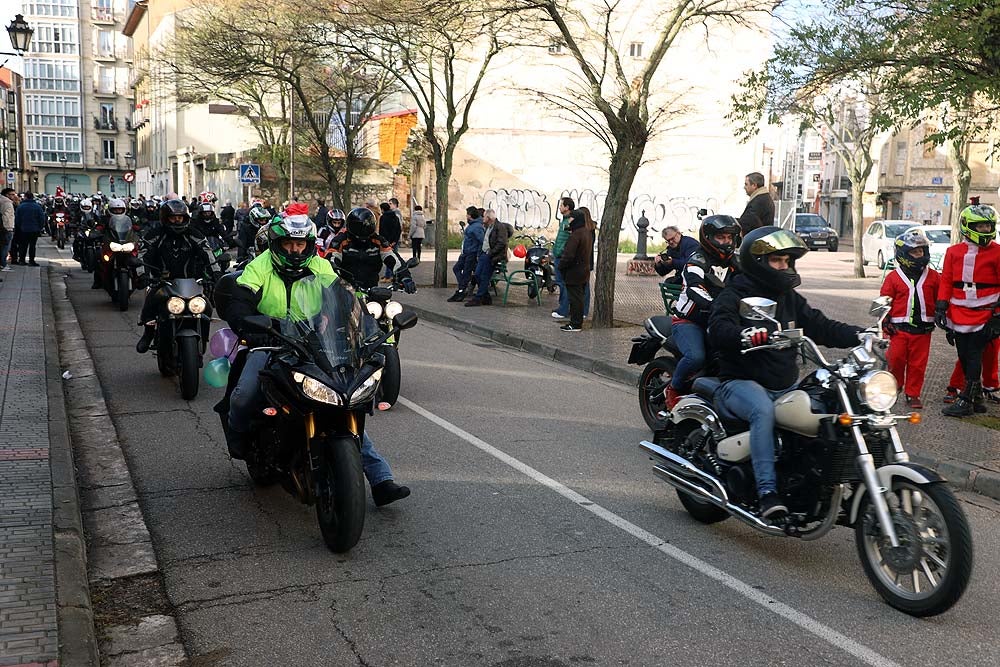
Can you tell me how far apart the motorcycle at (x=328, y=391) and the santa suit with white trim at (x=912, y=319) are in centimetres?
559

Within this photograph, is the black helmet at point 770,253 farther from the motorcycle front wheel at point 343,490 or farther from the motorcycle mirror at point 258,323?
the motorcycle mirror at point 258,323

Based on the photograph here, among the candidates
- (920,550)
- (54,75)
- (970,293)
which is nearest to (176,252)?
(970,293)

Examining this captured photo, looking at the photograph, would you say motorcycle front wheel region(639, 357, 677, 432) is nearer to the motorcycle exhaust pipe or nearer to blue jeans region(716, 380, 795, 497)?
the motorcycle exhaust pipe

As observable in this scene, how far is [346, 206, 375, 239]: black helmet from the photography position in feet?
34.0

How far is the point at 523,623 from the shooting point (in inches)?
171

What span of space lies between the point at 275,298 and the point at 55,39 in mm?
107013

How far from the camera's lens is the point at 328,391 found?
4762 millimetres

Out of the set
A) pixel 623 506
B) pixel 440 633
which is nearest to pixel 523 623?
pixel 440 633

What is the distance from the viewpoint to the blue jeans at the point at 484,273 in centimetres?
1823

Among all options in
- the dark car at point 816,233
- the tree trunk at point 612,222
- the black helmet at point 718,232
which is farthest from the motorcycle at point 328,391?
the dark car at point 816,233

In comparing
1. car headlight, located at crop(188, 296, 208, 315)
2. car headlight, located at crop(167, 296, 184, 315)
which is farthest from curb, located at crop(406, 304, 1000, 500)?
car headlight, located at crop(167, 296, 184, 315)

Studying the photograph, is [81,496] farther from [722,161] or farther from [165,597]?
[722,161]

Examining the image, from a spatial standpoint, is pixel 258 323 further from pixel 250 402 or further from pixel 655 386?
pixel 655 386

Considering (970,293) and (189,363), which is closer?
(970,293)
